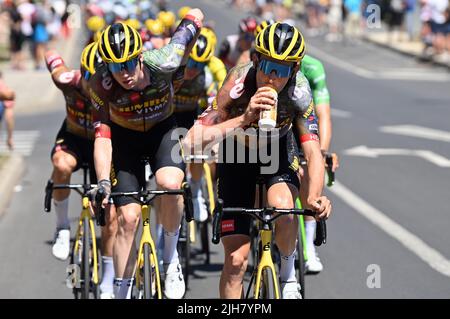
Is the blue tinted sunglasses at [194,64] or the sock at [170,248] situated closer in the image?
the sock at [170,248]

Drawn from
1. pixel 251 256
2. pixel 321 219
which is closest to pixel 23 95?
pixel 251 256

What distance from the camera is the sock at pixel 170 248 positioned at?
8180mm

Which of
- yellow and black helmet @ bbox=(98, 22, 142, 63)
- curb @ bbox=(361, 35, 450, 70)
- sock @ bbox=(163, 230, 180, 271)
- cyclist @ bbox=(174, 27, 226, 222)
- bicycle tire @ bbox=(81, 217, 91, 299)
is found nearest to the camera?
yellow and black helmet @ bbox=(98, 22, 142, 63)

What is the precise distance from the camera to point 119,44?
7.34 meters

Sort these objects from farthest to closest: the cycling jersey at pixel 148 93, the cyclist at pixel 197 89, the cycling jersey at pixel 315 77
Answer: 1. the cyclist at pixel 197 89
2. the cycling jersey at pixel 315 77
3. the cycling jersey at pixel 148 93

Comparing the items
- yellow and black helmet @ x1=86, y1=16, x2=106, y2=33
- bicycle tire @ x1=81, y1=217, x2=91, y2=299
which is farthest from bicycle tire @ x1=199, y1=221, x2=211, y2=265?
yellow and black helmet @ x1=86, y1=16, x2=106, y2=33

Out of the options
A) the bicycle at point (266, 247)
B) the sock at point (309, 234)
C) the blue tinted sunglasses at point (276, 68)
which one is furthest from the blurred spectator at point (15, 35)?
the blue tinted sunglasses at point (276, 68)

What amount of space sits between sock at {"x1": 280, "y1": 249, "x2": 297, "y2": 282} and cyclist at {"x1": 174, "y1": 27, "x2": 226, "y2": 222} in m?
3.02

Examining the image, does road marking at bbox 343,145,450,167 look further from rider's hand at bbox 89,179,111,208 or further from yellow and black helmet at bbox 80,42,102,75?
rider's hand at bbox 89,179,111,208

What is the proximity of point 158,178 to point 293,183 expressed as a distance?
111 centimetres

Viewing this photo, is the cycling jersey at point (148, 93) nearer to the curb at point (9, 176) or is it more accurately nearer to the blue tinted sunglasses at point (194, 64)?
the blue tinted sunglasses at point (194, 64)

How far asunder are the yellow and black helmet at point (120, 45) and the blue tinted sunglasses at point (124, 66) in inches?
1.3

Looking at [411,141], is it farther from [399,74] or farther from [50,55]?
[399,74]

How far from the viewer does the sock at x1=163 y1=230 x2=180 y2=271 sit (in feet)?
26.8
